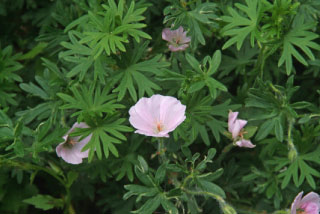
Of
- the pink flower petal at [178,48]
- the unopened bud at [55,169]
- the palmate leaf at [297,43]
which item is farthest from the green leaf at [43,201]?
the palmate leaf at [297,43]

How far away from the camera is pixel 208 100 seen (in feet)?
6.38

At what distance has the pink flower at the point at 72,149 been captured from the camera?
6.53 feet

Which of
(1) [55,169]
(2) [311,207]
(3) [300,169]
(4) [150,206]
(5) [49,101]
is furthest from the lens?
(1) [55,169]

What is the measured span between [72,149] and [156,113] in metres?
0.44

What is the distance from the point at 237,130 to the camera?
1894 millimetres

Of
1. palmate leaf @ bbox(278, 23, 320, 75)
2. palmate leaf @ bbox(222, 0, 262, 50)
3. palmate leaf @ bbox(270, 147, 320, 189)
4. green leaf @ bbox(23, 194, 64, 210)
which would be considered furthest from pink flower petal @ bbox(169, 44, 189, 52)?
green leaf @ bbox(23, 194, 64, 210)

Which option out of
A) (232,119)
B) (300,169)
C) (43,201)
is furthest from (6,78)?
(300,169)

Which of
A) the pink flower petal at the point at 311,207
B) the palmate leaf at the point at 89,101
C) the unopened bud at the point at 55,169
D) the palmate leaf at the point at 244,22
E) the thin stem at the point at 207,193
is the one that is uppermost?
the palmate leaf at the point at 244,22

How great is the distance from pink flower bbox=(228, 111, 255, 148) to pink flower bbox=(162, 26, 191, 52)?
41 cm

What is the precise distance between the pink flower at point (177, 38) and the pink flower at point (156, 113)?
0.35 meters

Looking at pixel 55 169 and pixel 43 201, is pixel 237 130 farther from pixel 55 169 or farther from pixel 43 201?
pixel 43 201

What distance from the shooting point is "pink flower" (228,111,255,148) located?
6.20 ft

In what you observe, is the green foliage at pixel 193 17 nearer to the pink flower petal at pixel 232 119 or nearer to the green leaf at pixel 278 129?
the pink flower petal at pixel 232 119

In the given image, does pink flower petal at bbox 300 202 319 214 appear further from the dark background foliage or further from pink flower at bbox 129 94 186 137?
pink flower at bbox 129 94 186 137
